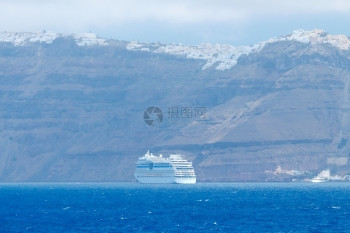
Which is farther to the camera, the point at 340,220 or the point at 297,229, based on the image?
the point at 340,220

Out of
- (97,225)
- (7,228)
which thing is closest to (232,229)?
(97,225)

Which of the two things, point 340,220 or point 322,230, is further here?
point 340,220

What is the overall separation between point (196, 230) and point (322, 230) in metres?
18.4

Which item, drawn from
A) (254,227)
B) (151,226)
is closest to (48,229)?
(151,226)

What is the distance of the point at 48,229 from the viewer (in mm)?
184375

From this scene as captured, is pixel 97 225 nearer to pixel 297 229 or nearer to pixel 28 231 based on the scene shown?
pixel 28 231

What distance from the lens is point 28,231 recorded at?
181875 mm

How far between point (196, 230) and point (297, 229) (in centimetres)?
1476

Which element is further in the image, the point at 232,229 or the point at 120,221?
the point at 120,221

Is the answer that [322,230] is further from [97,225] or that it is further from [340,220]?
[97,225]

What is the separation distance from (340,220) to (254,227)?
19211 millimetres

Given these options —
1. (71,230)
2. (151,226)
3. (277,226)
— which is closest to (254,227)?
(277,226)

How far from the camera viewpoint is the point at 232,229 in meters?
183

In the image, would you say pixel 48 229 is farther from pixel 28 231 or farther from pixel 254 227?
pixel 254 227
